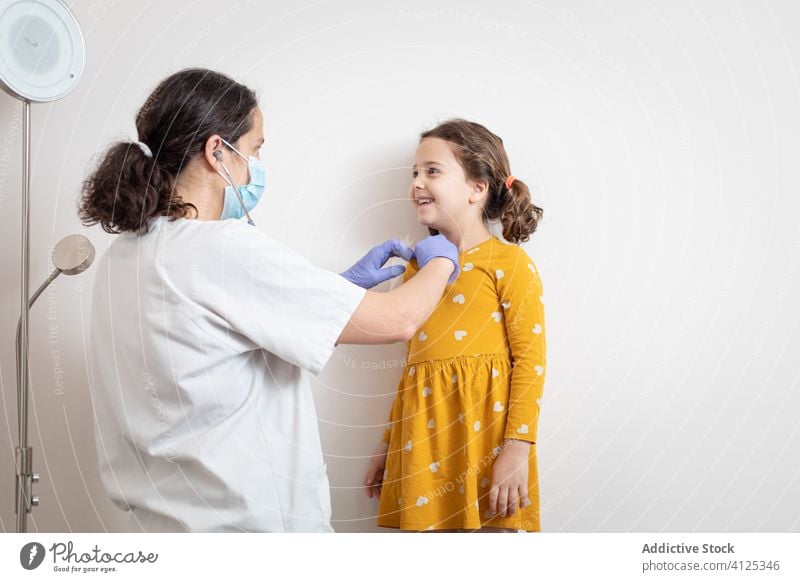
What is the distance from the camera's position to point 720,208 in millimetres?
1454

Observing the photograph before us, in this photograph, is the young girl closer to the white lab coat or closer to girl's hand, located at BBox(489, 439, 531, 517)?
girl's hand, located at BBox(489, 439, 531, 517)

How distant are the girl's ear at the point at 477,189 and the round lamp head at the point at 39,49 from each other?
75 centimetres

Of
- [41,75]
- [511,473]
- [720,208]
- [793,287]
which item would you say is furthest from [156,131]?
[793,287]

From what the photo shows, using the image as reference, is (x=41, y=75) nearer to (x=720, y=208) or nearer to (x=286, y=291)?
(x=286, y=291)

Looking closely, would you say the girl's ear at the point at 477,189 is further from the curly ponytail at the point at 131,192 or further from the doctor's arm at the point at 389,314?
the curly ponytail at the point at 131,192

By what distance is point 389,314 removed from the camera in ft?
3.34

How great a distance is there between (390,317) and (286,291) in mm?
156

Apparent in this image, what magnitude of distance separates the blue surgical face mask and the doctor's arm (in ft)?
0.91

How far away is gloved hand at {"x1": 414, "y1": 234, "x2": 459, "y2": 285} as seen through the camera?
1.18 metres

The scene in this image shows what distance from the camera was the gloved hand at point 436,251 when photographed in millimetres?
1183

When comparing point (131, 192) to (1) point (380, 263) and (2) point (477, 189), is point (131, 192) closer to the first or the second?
(1) point (380, 263)

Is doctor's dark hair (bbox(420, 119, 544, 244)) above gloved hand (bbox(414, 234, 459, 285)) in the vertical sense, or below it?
above
